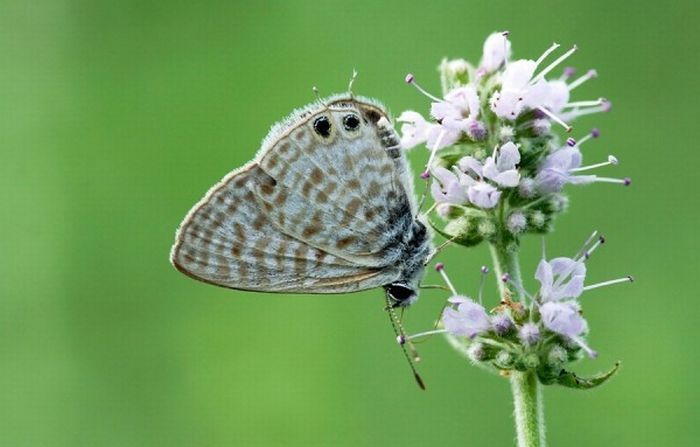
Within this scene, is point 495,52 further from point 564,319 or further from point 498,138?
point 564,319

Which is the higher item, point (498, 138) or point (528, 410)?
point (498, 138)

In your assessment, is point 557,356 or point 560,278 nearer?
point 557,356

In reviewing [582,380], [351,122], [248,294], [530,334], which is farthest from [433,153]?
[248,294]

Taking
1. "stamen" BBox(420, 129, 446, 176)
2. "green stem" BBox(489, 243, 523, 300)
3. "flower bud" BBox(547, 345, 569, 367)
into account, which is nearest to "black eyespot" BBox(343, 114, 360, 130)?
"stamen" BBox(420, 129, 446, 176)

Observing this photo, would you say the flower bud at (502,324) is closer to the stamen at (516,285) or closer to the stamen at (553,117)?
the stamen at (516,285)

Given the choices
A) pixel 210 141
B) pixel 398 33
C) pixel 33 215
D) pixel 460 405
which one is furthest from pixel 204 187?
pixel 460 405

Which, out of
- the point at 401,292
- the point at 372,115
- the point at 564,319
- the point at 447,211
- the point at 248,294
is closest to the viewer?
the point at 564,319

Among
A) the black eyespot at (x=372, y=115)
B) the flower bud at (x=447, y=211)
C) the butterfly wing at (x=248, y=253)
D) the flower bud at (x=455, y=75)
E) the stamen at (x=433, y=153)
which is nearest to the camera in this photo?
the stamen at (x=433, y=153)

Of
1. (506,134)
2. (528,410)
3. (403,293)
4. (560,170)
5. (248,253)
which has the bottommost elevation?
(528,410)

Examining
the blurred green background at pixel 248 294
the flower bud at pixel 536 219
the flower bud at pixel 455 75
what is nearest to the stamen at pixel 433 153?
the flower bud at pixel 455 75
